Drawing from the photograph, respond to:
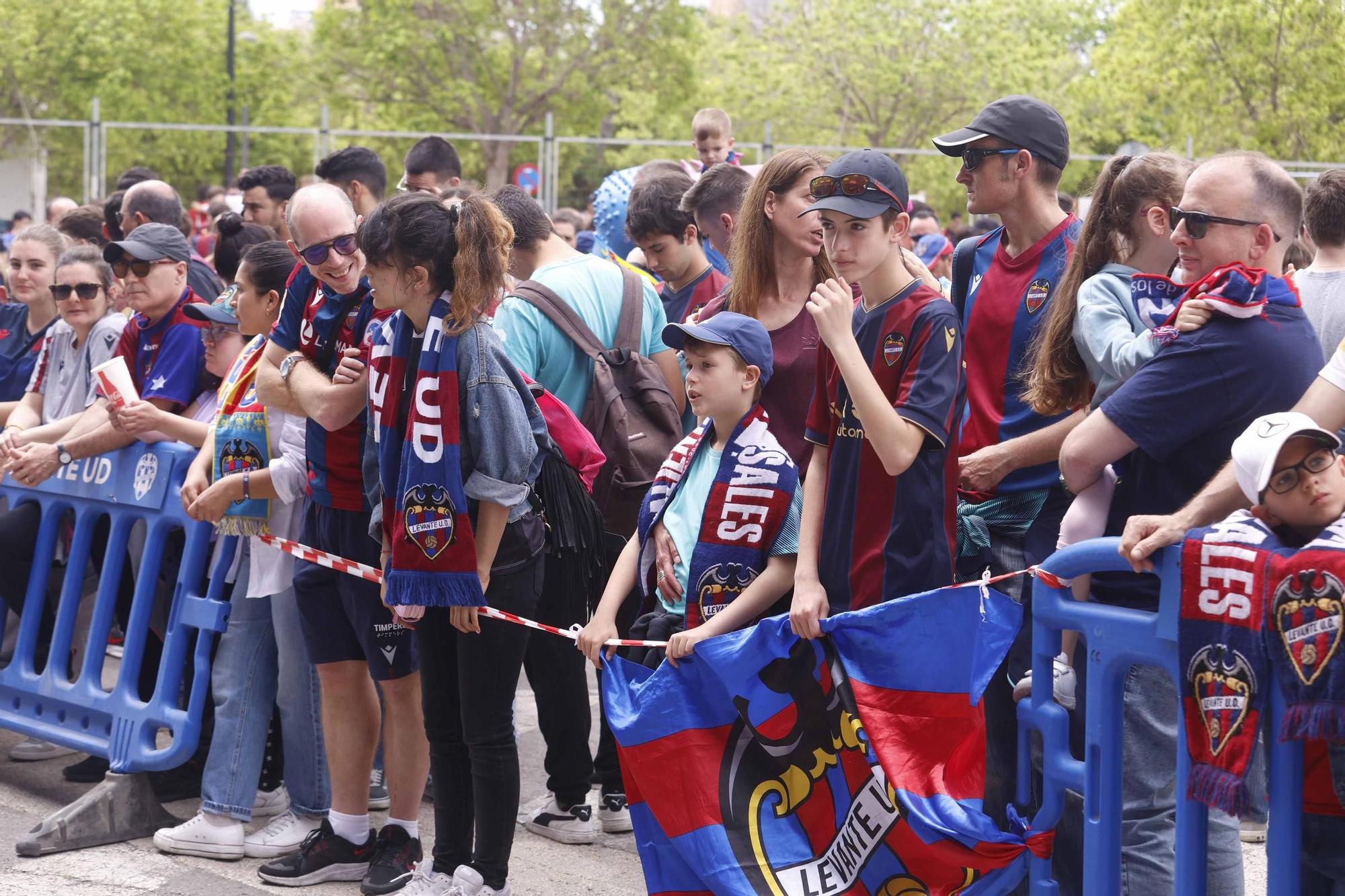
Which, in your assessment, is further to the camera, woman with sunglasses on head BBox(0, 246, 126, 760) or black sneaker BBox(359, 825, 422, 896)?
woman with sunglasses on head BBox(0, 246, 126, 760)

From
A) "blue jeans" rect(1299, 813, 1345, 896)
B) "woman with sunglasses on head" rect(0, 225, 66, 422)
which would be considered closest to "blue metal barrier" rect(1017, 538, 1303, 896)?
"blue jeans" rect(1299, 813, 1345, 896)

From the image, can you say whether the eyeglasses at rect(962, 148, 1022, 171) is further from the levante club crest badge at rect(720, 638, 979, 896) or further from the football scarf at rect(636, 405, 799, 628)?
the levante club crest badge at rect(720, 638, 979, 896)

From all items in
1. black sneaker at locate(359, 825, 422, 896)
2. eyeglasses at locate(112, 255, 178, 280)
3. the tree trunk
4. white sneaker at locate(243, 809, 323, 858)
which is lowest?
white sneaker at locate(243, 809, 323, 858)

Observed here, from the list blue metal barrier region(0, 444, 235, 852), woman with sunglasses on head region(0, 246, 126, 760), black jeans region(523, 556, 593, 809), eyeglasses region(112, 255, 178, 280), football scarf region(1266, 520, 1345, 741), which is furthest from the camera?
woman with sunglasses on head region(0, 246, 126, 760)

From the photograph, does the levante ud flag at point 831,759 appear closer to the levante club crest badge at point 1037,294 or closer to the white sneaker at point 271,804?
the levante club crest badge at point 1037,294

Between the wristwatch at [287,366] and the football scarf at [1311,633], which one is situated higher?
the wristwatch at [287,366]

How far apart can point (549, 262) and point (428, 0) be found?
32736 millimetres

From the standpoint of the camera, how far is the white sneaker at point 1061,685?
11.8ft

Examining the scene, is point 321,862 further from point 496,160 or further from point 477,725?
point 496,160

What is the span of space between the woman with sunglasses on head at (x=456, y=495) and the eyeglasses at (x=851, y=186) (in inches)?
40.2

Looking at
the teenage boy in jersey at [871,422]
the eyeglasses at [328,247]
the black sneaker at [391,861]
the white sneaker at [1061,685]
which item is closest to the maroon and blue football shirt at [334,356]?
the eyeglasses at [328,247]

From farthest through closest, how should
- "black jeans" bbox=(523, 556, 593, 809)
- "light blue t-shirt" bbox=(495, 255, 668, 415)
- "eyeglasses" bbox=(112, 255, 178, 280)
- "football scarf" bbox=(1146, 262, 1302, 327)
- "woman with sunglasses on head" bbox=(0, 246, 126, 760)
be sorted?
"woman with sunglasses on head" bbox=(0, 246, 126, 760), "eyeglasses" bbox=(112, 255, 178, 280), "light blue t-shirt" bbox=(495, 255, 668, 415), "black jeans" bbox=(523, 556, 593, 809), "football scarf" bbox=(1146, 262, 1302, 327)

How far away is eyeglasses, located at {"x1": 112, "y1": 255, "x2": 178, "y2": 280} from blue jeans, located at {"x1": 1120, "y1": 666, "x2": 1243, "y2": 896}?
13.2 ft

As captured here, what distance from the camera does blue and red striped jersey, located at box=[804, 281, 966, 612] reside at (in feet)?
11.7
